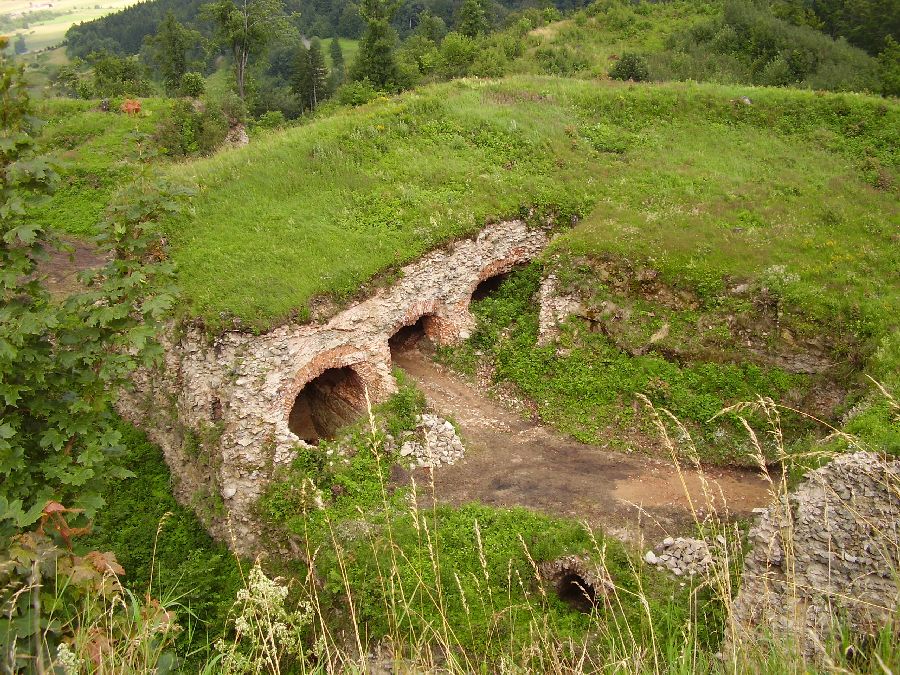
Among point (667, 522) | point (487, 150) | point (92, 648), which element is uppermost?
point (92, 648)

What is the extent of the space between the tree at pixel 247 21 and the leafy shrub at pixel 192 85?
347 cm

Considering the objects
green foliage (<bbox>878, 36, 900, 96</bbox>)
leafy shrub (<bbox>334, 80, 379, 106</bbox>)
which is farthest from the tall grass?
leafy shrub (<bbox>334, 80, 379, 106</bbox>)

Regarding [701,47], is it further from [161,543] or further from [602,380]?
[161,543]

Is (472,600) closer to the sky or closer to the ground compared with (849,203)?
closer to the ground

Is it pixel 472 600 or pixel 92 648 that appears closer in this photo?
pixel 92 648

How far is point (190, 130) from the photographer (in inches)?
1245

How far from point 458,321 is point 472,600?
31.3ft

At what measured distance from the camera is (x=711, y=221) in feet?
68.5

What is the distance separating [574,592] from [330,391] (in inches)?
350

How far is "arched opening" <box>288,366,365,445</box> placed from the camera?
17.8 meters

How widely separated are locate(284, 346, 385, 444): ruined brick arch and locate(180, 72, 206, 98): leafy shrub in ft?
92.1

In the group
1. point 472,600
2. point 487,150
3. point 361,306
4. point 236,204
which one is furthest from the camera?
point 487,150

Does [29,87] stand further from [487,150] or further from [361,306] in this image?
[487,150]

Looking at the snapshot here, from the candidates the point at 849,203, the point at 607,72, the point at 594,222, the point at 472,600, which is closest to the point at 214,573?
the point at 472,600
